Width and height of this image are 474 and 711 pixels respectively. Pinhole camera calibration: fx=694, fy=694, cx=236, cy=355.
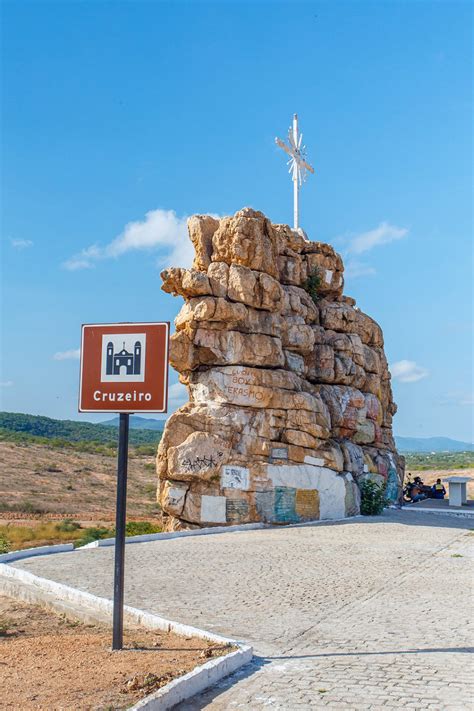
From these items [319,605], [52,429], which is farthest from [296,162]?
[52,429]

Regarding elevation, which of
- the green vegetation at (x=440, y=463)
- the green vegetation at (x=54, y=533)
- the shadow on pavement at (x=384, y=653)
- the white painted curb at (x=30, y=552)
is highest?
the green vegetation at (x=440, y=463)

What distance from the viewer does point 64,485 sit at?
45.0 metres

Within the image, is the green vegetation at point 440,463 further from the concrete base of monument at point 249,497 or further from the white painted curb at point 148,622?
the white painted curb at point 148,622

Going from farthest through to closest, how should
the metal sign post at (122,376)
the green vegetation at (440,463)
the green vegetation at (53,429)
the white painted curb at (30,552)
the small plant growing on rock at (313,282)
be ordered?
the green vegetation at (53,429)
the green vegetation at (440,463)
the small plant growing on rock at (313,282)
the white painted curb at (30,552)
the metal sign post at (122,376)

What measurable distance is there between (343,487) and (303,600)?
13.1 metres

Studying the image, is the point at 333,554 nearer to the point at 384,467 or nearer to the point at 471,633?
the point at 471,633

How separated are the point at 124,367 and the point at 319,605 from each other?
472cm

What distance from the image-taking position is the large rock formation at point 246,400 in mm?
20953

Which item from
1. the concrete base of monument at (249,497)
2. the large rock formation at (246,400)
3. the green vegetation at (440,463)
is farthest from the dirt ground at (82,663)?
the green vegetation at (440,463)

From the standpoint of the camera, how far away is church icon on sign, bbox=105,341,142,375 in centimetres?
810

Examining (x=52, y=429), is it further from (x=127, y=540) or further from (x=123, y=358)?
(x=123, y=358)

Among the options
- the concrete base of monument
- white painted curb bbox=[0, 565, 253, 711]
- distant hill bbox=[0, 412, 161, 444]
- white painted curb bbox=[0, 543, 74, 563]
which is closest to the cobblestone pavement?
white painted curb bbox=[0, 565, 253, 711]

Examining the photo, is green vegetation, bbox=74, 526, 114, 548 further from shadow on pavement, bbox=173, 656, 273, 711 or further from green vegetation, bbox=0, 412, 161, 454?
green vegetation, bbox=0, 412, 161, 454

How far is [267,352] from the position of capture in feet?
73.4
